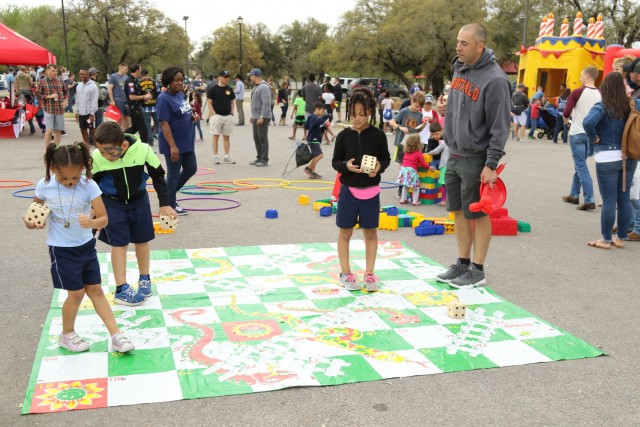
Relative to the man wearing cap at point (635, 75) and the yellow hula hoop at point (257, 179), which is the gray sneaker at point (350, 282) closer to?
the man wearing cap at point (635, 75)

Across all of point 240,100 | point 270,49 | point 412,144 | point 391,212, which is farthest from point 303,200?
point 270,49

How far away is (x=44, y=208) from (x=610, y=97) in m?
5.61

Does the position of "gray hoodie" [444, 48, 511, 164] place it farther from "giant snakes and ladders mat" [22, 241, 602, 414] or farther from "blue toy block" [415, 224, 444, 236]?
"blue toy block" [415, 224, 444, 236]

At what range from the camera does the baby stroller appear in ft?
68.5

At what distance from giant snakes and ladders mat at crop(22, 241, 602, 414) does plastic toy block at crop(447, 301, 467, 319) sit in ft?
0.15

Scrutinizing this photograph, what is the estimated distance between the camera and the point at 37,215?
372 cm

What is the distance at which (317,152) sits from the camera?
1141cm

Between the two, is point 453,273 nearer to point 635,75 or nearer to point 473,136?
point 473,136

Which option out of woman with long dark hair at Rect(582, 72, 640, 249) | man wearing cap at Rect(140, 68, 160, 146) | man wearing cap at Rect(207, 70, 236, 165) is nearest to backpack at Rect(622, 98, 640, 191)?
woman with long dark hair at Rect(582, 72, 640, 249)

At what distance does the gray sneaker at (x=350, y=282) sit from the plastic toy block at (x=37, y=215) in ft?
8.33

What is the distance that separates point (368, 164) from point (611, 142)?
122 inches

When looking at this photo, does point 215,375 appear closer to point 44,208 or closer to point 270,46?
point 44,208

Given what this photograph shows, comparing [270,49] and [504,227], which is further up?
[270,49]

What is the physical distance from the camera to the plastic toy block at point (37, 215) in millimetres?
3721
